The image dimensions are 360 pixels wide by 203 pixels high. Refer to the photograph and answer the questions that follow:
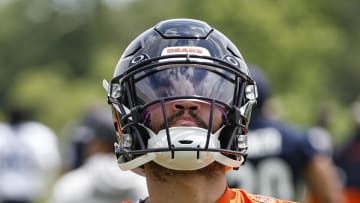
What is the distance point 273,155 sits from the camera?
8438mm

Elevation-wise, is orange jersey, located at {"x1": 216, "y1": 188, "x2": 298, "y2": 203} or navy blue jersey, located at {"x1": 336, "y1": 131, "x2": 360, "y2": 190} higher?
orange jersey, located at {"x1": 216, "y1": 188, "x2": 298, "y2": 203}

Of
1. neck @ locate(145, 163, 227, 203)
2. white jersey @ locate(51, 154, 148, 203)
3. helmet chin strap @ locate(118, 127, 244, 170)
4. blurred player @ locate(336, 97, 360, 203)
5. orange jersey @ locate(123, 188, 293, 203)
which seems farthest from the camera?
blurred player @ locate(336, 97, 360, 203)

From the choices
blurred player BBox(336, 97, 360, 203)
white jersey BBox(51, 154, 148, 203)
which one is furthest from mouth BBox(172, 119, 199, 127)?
blurred player BBox(336, 97, 360, 203)

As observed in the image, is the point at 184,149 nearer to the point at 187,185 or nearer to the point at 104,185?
the point at 187,185

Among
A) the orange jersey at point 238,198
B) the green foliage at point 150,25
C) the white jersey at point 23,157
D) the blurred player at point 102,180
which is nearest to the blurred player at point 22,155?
the white jersey at point 23,157

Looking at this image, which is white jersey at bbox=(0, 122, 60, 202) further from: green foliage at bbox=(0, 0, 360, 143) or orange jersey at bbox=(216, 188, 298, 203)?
orange jersey at bbox=(216, 188, 298, 203)

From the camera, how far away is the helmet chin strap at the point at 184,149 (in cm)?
383

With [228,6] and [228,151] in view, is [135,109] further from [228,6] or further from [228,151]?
[228,6]

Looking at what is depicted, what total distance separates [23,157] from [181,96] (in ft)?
31.3

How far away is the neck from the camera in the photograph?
3.99 meters

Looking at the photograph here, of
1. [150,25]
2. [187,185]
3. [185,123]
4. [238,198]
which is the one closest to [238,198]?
[238,198]

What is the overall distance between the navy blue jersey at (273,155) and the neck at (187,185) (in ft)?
14.1

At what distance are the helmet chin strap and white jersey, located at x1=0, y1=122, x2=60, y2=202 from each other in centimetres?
943

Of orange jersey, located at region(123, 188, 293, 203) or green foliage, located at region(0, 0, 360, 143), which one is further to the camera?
green foliage, located at region(0, 0, 360, 143)
